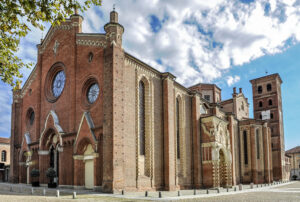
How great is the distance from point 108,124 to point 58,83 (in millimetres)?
11212

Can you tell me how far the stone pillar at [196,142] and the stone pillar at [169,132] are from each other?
189 inches

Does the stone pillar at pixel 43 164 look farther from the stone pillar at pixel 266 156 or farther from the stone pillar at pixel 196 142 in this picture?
the stone pillar at pixel 266 156

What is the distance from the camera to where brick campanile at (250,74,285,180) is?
5747 cm

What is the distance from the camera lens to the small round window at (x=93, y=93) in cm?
2507

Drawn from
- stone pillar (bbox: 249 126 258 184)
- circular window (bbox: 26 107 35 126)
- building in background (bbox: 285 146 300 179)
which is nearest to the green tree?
circular window (bbox: 26 107 35 126)

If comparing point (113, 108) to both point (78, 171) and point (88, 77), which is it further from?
point (78, 171)

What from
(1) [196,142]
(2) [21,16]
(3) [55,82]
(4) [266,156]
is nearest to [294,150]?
(4) [266,156]

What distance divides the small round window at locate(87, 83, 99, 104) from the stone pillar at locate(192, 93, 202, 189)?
42.9 feet

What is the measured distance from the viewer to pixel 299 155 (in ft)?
285

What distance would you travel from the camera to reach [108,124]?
70.3ft

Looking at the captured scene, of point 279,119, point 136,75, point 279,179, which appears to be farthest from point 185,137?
point 279,119

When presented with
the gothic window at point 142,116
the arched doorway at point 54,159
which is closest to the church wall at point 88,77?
the gothic window at point 142,116

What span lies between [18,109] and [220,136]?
25468mm

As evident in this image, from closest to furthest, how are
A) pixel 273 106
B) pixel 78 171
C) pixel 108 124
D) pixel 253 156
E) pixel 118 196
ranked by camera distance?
pixel 118 196 < pixel 108 124 < pixel 78 171 < pixel 253 156 < pixel 273 106
